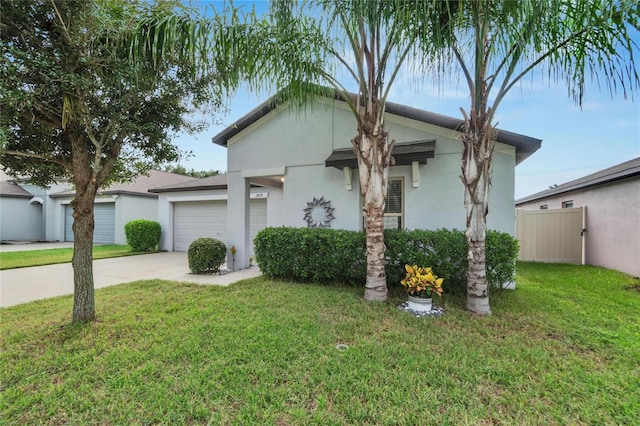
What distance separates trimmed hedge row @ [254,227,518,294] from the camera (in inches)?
224

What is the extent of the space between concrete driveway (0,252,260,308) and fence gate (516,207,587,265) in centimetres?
1055

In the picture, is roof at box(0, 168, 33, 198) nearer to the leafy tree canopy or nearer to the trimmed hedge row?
the leafy tree canopy

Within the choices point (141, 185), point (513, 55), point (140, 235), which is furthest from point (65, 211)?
point (513, 55)

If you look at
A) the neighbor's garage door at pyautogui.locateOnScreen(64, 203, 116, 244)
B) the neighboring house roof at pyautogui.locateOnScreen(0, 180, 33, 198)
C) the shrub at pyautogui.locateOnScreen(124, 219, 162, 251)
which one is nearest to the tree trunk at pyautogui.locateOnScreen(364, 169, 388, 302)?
the shrub at pyautogui.locateOnScreen(124, 219, 162, 251)

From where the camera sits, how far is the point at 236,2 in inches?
174

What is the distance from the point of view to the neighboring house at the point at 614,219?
807 centimetres

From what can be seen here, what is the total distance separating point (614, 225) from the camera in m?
8.80

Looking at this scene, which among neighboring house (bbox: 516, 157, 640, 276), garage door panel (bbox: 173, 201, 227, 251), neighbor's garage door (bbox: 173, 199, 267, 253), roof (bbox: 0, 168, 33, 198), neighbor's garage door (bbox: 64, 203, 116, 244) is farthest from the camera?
roof (bbox: 0, 168, 33, 198)

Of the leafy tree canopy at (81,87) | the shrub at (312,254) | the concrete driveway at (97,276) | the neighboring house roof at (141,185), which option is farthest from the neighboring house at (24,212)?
the shrub at (312,254)

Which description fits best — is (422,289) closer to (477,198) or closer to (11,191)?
(477,198)

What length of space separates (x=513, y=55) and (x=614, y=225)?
26.7 ft

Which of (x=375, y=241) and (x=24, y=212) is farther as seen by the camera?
(x=24, y=212)

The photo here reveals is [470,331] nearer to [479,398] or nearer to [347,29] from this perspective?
[479,398]

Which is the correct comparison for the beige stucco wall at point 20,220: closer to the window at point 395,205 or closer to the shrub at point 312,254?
the shrub at point 312,254
